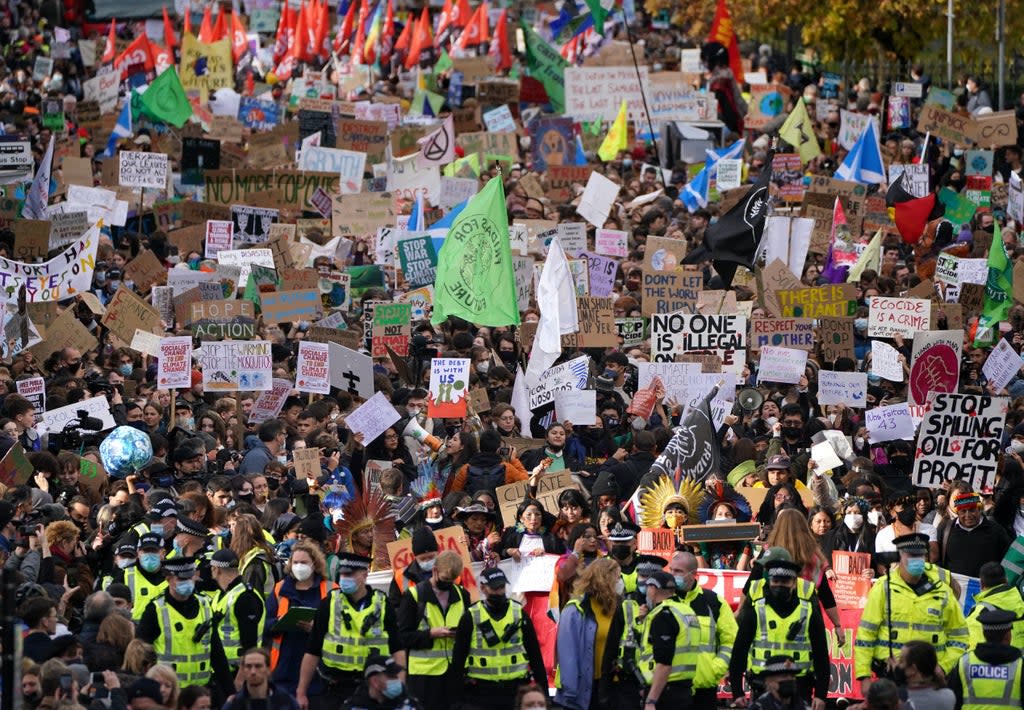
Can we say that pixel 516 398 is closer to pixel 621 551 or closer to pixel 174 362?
pixel 174 362

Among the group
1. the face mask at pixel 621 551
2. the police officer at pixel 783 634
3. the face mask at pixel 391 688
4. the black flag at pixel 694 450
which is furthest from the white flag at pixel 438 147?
the face mask at pixel 391 688

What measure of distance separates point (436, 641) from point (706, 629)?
1.40 metres

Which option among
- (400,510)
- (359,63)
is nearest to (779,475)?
(400,510)

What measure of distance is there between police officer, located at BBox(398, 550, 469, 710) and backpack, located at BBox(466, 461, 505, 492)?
10.7 ft

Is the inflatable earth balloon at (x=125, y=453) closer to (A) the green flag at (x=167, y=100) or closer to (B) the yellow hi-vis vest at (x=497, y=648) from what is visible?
(B) the yellow hi-vis vest at (x=497, y=648)

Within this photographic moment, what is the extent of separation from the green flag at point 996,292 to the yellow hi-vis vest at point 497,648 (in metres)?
10.4

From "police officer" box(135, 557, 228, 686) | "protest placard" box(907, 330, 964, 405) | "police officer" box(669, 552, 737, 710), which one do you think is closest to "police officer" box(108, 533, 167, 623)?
"police officer" box(135, 557, 228, 686)

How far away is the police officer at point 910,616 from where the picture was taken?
11781mm

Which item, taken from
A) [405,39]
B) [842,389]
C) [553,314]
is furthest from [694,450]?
[405,39]

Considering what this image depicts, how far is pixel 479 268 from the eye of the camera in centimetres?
1859

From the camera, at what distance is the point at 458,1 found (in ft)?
143

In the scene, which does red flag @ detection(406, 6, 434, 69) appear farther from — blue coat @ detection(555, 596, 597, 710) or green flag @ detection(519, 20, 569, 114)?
blue coat @ detection(555, 596, 597, 710)

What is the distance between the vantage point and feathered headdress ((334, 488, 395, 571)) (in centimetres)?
1329

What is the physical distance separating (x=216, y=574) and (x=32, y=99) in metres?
24.2
